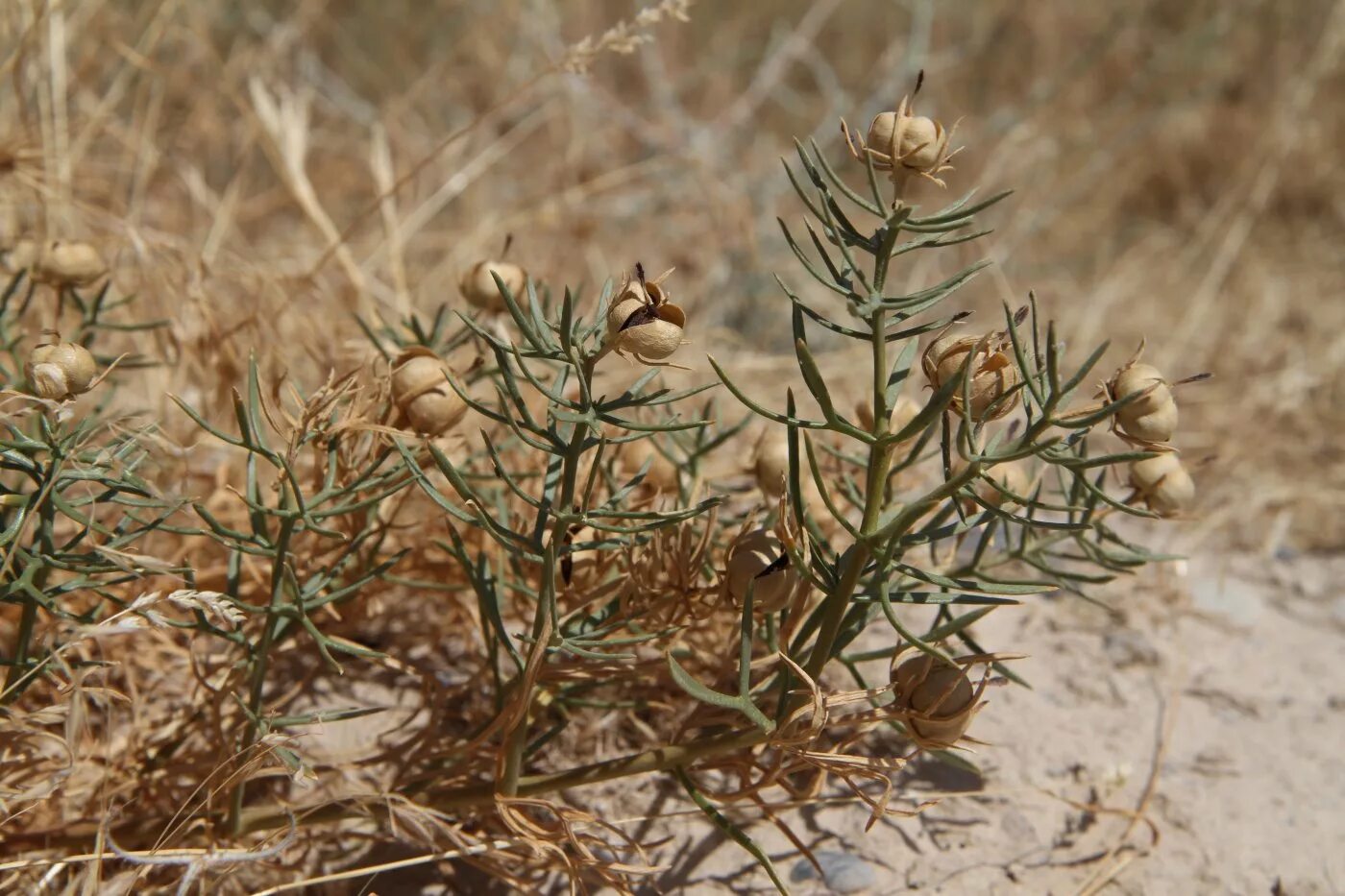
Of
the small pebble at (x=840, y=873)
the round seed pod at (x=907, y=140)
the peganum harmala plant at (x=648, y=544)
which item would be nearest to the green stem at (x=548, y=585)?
the peganum harmala plant at (x=648, y=544)

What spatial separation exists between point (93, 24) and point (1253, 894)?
2.24 meters

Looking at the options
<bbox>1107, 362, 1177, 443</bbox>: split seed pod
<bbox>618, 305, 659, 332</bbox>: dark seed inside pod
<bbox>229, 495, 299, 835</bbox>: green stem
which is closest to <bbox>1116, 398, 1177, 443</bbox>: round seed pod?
<bbox>1107, 362, 1177, 443</bbox>: split seed pod

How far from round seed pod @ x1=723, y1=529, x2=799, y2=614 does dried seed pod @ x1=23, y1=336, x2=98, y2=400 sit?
0.48 metres

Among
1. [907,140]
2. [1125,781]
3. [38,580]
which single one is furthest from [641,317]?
[1125,781]

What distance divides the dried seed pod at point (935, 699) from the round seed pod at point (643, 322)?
30 centimetres

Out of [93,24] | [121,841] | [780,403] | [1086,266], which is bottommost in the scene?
[121,841]

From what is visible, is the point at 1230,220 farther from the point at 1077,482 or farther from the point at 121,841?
the point at 121,841

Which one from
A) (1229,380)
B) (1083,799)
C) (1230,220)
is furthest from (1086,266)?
(1083,799)

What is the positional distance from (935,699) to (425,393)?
440 millimetres

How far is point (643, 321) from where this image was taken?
689mm

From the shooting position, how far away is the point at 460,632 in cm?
132

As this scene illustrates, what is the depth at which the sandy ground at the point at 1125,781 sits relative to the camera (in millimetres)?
1114

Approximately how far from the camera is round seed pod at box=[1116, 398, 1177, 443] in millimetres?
721

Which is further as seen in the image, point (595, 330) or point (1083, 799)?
point (1083, 799)
